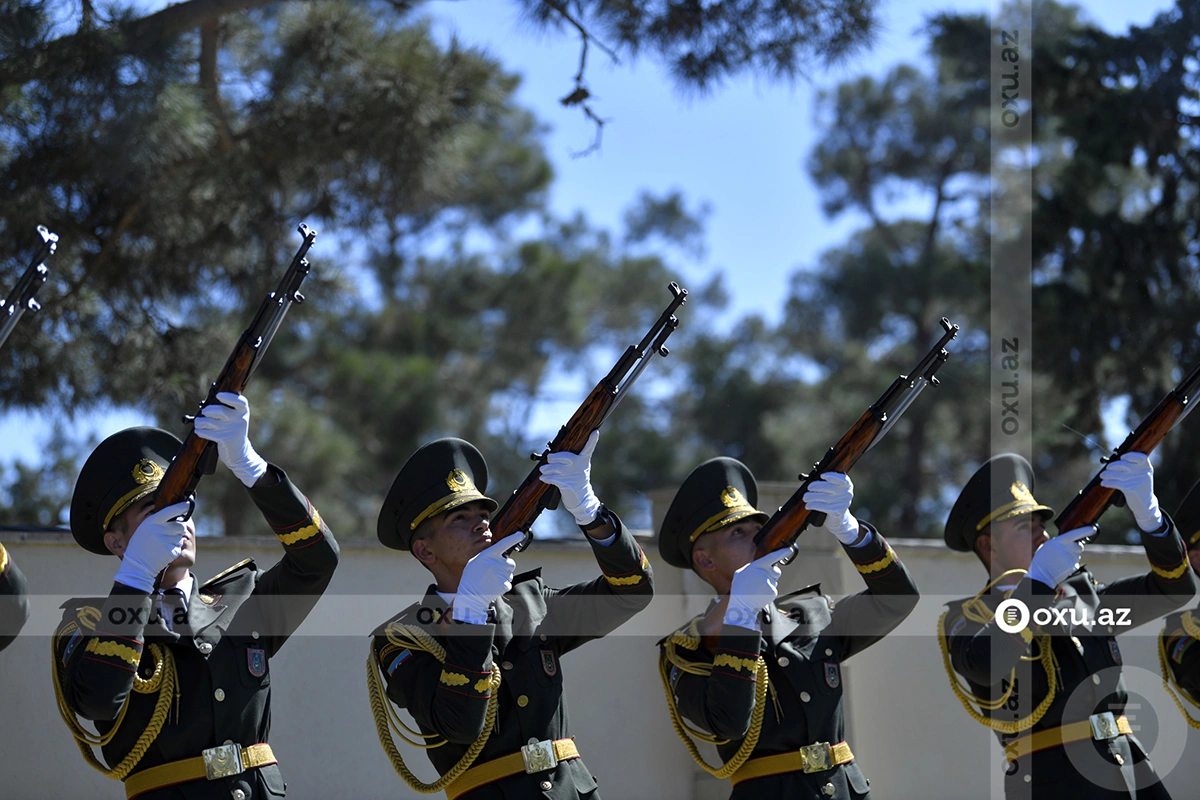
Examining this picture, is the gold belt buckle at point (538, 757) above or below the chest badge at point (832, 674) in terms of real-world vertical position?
below

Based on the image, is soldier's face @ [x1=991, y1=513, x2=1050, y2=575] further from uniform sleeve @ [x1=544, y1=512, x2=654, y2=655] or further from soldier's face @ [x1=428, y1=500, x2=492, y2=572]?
soldier's face @ [x1=428, y1=500, x2=492, y2=572]

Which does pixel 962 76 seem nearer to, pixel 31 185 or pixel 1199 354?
pixel 1199 354

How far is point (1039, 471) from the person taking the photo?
1688 cm

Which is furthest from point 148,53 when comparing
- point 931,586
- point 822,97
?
point 822,97

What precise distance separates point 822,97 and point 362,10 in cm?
1595

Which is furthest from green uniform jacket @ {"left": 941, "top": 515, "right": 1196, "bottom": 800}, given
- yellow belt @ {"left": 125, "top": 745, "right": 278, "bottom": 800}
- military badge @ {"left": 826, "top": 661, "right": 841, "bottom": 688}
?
yellow belt @ {"left": 125, "top": 745, "right": 278, "bottom": 800}

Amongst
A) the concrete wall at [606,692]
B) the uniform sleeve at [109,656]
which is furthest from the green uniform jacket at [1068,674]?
the uniform sleeve at [109,656]

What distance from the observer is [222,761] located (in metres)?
4.16

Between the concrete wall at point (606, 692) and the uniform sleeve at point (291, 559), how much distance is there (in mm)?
1558

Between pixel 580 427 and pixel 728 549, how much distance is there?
937 millimetres

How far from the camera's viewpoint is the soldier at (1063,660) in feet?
16.7

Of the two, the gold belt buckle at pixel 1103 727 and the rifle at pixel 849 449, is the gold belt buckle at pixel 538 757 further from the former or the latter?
the gold belt buckle at pixel 1103 727

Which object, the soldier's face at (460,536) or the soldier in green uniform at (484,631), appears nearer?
the soldier in green uniform at (484,631)

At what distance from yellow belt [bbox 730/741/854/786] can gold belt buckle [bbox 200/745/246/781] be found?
6.07ft
